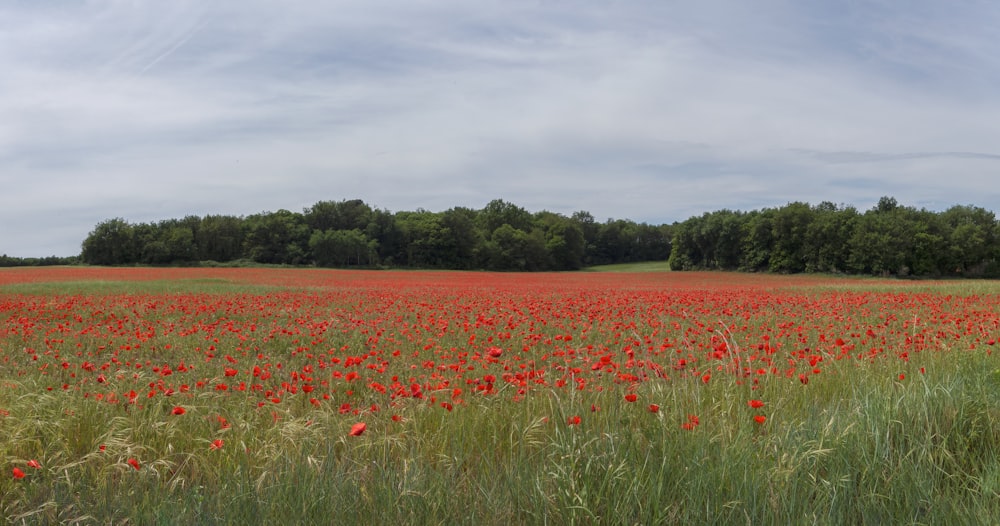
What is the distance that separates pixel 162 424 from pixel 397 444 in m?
1.85

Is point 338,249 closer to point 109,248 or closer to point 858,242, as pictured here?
point 109,248

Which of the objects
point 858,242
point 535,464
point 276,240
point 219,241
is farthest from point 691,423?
point 219,241

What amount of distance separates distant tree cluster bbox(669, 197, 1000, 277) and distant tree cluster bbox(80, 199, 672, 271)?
2816cm

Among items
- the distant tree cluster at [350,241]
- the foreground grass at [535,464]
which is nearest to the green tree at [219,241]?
the distant tree cluster at [350,241]

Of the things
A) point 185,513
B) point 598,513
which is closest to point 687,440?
point 598,513

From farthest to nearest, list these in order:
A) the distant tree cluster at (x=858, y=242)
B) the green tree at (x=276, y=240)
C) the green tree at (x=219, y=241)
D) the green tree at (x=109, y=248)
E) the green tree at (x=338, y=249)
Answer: the green tree at (x=219, y=241), the green tree at (x=276, y=240), the green tree at (x=338, y=249), the green tree at (x=109, y=248), the distant tree cluster at (x=858, y=242)

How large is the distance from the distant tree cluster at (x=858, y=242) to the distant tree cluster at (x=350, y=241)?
2816cm

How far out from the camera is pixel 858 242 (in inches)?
2958

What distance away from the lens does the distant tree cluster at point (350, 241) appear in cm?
8525

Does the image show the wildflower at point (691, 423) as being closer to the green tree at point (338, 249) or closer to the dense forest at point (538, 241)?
the dense forest at point (538, 241)

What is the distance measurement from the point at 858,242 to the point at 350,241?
64.3 metres

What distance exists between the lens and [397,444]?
429cm

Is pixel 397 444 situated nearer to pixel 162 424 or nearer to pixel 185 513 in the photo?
pixel 185 513

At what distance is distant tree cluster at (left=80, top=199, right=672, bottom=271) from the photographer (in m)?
85.2
